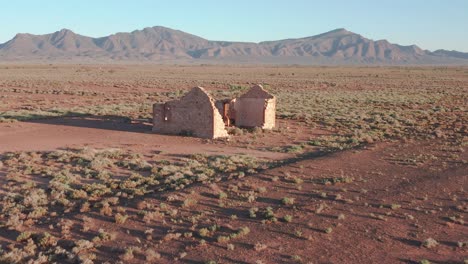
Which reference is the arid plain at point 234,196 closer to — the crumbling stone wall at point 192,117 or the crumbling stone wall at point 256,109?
the crumbling stone wall at point 192,117

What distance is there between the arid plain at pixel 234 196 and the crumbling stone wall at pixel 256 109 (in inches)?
37.2

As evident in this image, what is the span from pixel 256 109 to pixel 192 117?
4377 mm

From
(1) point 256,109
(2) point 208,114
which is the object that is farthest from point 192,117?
(1) point 256,109

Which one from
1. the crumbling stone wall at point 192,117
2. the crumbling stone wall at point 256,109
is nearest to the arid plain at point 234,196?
the crumbling stone wall at point 192,117

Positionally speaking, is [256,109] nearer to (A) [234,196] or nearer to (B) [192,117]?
(B) [192,117]

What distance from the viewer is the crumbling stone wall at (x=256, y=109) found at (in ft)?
85.8

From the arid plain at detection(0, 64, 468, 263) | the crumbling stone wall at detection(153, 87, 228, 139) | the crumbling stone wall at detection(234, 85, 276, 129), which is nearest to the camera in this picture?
the arid plain at detection(0, 64, 468, 263)

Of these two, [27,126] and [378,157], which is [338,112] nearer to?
[378,157]

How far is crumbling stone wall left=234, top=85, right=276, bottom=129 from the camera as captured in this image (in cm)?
2616

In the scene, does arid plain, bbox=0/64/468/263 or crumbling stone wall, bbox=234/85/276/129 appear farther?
crumbling stone wall, bbox=234/85/276/129

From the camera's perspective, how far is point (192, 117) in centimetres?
2347

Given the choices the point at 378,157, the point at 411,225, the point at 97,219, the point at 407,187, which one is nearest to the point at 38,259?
the point at 97,219

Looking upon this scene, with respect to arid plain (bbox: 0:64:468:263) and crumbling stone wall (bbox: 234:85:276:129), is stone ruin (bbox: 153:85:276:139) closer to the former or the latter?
crumbling stone wall (bbox: 234:85:276:129)

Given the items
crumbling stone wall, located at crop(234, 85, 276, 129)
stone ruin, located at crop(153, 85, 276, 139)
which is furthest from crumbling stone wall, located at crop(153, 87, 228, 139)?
crumbling stone wall, located at crop(234, 85, 276, 129)
